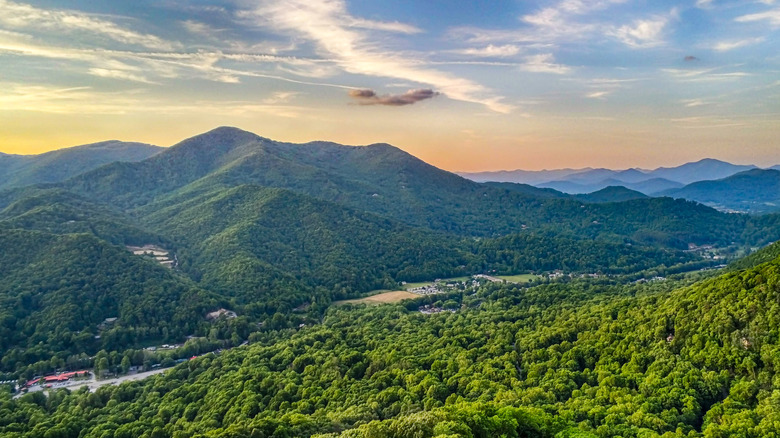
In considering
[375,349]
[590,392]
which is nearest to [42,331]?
[375,349]

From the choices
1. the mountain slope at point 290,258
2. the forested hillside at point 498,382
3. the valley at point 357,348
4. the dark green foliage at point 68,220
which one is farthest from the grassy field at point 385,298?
the dark green foliage at point 68,220

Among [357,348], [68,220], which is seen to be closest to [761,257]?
[357,348]

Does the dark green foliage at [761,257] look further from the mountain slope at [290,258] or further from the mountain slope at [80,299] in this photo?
the mountain slope at [80,299]

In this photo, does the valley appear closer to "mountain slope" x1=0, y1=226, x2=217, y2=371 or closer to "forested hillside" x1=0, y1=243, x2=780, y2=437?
"forested hillside" x1=0, y1=243, x2=780, y2=437

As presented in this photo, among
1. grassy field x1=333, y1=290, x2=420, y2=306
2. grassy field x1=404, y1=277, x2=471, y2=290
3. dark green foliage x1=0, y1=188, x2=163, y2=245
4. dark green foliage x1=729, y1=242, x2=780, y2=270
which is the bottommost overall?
grassy field x1=404, y1=277, x2=471, y2=290

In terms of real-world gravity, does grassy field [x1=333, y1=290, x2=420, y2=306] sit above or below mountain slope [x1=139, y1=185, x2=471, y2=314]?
below

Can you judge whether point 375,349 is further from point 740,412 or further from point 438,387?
point 740,412

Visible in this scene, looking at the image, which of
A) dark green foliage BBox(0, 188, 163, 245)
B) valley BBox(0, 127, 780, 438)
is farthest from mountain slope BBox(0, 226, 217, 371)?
dark green foliage BBox(0, 188, 163, 245)

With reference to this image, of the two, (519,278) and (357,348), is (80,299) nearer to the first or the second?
(357,348)
